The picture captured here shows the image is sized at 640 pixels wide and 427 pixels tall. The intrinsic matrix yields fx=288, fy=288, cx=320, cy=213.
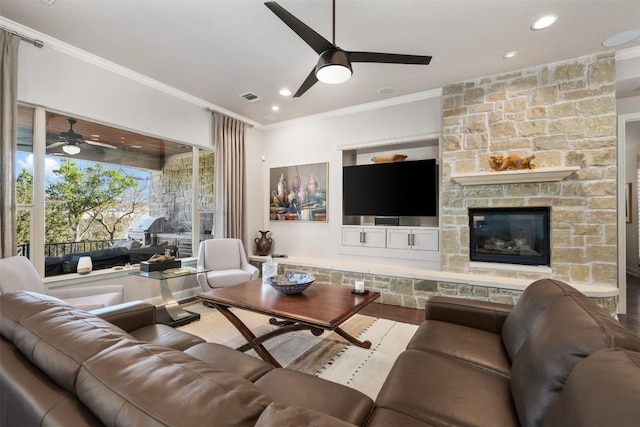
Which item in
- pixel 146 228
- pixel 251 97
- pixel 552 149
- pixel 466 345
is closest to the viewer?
pixel 466 345

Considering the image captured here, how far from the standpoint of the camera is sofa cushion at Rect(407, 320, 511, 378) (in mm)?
1521

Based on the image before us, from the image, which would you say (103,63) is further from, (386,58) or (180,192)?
(386,58)

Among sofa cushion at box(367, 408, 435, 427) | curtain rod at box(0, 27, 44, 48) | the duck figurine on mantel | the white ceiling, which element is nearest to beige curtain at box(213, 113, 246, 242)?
the duck figurine on mantel

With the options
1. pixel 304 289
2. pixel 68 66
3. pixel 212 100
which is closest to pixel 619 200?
pixel 304 289

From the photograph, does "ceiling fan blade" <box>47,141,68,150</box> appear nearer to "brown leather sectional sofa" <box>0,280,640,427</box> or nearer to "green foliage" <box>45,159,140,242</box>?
"green foliage" <box>45,159,140,242</box>

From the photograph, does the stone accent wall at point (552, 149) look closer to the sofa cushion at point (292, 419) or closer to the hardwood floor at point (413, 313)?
the hardwood floor at point (413, 313)

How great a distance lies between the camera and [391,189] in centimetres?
436

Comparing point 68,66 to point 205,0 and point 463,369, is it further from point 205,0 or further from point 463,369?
point 463,369

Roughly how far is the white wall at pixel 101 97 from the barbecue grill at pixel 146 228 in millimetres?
1159

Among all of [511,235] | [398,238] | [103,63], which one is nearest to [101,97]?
[103,63]

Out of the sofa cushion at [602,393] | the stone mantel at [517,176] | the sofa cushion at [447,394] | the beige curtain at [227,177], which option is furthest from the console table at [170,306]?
the stone mantel at [517,176]

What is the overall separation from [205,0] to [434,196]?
341 cm

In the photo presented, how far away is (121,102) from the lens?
3.45 metres

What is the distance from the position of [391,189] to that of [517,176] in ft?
5.21
